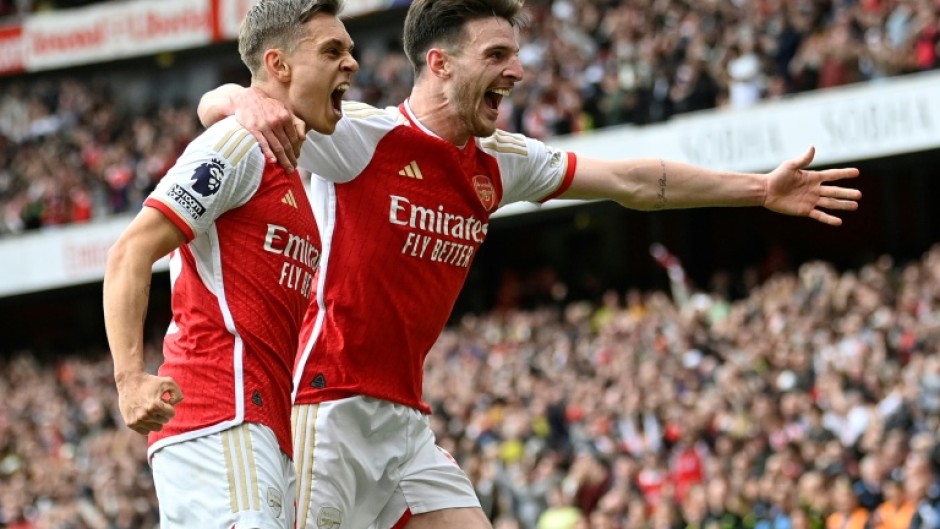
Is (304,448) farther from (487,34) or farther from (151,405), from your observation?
(487,34)

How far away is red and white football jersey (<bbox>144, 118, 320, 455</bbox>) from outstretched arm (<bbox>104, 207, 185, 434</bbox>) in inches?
6.5

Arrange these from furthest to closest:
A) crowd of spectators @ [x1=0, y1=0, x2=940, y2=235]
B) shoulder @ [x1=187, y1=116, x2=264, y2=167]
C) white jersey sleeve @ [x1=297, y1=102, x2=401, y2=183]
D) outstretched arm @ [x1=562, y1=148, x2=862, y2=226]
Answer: crowd of spectators @ [x1=0, y1=0, x2=940, y2=235], outstretched arm @ [x1=562, y1=148, x2=862, y2=226], white jersey sleeve @ [x1=297, y1=102, x2=401, y2=183], shoulder @ [x1=187, y1=116, x2=264, y2=167]

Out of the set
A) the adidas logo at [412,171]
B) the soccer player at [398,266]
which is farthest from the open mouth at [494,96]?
the adidas logo at [412,171]

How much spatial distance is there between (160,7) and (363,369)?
86.1 feet

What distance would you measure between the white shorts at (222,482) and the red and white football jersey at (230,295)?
0.04m

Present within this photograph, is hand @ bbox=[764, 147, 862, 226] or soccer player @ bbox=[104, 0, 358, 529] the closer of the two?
soccer player @ bbox=[104, 0, 358, 529]

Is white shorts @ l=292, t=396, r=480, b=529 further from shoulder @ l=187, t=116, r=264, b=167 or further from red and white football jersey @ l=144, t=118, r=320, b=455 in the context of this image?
shoulder @ l=187, t=116, r=264, b=167

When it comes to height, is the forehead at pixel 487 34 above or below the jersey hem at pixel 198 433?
above

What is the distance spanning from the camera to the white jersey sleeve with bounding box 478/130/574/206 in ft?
22.5

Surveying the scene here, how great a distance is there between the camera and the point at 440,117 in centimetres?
660

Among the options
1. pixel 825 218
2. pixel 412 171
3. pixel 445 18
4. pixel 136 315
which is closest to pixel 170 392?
pixel 136 315

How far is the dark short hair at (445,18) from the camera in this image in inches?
259

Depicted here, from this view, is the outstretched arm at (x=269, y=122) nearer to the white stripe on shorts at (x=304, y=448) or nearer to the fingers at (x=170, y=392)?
the fingers at (x=170, y=392)

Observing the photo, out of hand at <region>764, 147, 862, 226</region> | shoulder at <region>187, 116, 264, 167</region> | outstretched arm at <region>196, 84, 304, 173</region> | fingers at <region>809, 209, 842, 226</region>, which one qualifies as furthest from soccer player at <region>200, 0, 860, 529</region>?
fingers at <region>809, 209, 842, 226</region>
